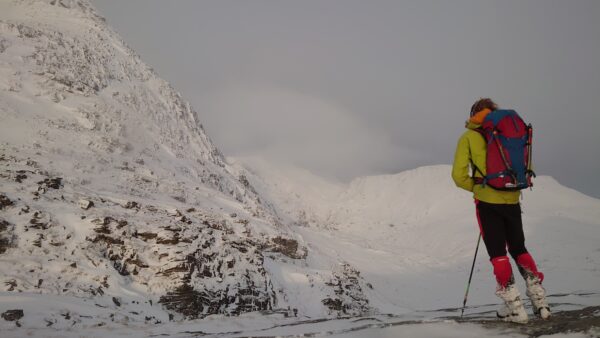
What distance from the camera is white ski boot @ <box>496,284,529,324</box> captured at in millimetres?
3533

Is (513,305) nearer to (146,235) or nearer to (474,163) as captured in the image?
(474,163)

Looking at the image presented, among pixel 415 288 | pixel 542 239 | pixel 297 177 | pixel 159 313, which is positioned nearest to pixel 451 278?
pixel 415 288

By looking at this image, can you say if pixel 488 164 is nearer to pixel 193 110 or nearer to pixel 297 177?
pixel 193 110

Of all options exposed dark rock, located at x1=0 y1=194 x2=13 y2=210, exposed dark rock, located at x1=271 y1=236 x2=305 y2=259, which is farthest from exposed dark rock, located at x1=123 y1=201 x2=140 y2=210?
exposed dark rock, located at x1=271 y1=236 x2=305 y2=259

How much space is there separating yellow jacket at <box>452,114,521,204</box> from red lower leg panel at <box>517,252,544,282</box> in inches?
25.2

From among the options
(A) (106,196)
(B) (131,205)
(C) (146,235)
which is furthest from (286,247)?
(A) (106,196)

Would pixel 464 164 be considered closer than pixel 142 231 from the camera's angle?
Yes

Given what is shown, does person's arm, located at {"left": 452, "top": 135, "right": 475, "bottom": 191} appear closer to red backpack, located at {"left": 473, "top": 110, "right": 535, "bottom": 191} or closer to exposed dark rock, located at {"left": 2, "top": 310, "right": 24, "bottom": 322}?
red backpack, located at {"left": 473, "top": 110, "right": 535, "bottom": 191}

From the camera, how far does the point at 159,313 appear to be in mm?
12750

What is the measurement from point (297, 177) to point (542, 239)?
7890 centimetres

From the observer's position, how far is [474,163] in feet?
13.0

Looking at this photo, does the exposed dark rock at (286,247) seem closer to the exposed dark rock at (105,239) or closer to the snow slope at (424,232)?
the snow slope at (424,232)

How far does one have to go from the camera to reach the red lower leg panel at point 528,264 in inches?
149

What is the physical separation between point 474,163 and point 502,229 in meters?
0.82
